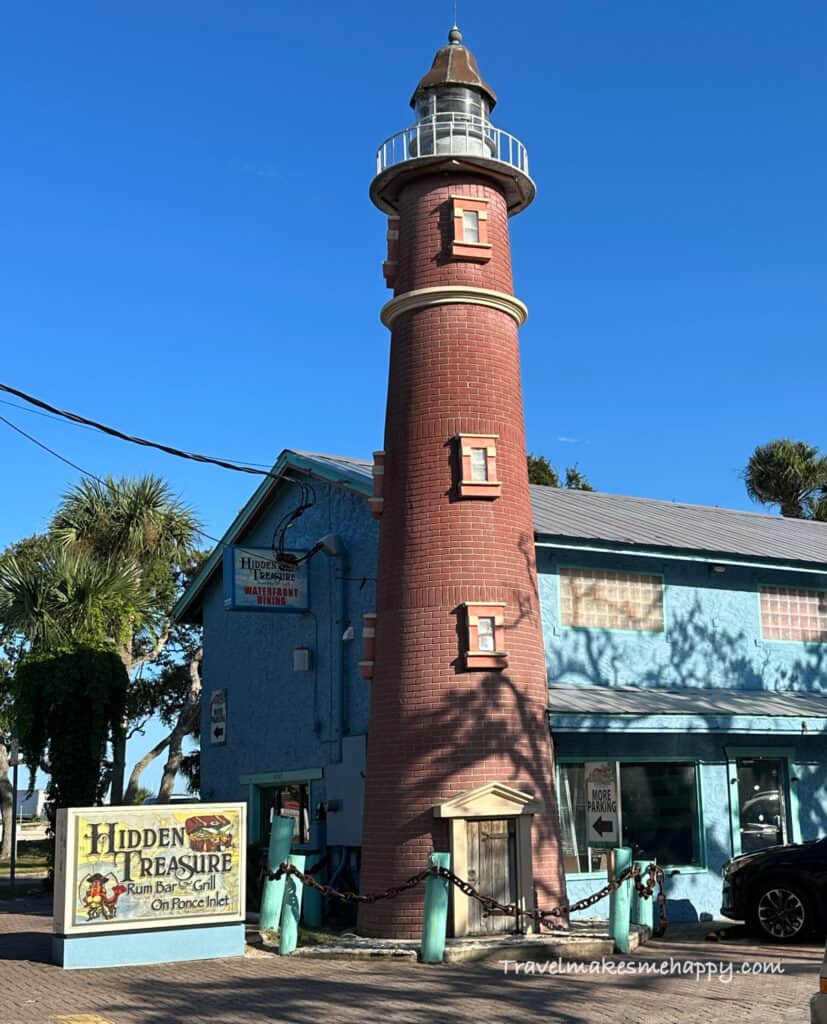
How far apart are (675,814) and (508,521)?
590 cm

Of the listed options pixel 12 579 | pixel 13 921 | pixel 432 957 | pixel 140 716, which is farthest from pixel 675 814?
pixel 140 716

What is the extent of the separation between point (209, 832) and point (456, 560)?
186 inches

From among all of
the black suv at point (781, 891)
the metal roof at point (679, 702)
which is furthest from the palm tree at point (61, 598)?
the black suv at point (781, 891)

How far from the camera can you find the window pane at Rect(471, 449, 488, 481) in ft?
55.7

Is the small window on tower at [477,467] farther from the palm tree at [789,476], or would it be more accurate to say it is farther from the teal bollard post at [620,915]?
the palm tree at [789,476]

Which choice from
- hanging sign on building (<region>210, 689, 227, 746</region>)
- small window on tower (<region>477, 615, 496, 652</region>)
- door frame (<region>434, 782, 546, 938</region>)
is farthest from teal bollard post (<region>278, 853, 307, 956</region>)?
hanging sign on building (<region>210, 689, 227, 746</region>)

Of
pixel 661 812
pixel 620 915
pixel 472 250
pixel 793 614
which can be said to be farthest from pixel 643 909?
pixel 472 250

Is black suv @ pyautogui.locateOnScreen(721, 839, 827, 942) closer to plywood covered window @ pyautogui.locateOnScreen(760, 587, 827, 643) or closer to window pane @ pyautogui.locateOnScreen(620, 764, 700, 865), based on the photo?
window pane @ pyautogui.locateOnScreen(620, 764, 700, 865)

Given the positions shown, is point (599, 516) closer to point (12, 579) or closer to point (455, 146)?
point (455, 146)

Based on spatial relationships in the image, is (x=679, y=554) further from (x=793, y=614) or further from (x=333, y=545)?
(x=333, y=545)

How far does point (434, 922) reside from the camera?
13.9 meters

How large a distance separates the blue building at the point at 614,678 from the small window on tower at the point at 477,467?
241 centimetres

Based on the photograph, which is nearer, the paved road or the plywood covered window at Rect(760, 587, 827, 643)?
the paved road

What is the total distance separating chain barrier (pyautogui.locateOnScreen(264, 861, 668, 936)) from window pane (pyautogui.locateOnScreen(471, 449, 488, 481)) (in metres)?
5.20
